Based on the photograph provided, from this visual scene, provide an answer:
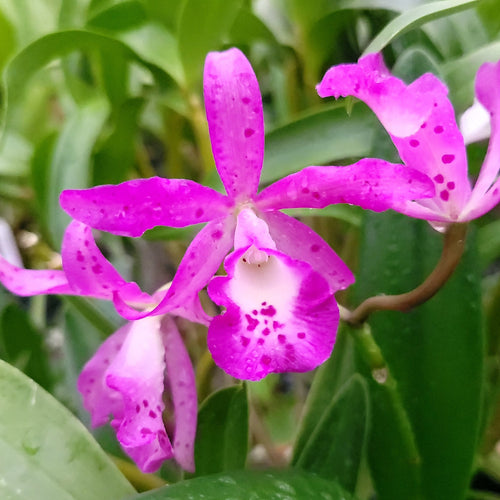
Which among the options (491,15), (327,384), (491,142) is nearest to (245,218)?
(491,142)

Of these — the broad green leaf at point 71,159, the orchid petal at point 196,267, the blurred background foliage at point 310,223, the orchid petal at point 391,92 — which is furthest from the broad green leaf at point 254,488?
the broad green leaf at point 71,159

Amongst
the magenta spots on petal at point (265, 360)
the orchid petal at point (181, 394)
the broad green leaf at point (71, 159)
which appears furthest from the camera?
the broad green leaf at point (71, 159)

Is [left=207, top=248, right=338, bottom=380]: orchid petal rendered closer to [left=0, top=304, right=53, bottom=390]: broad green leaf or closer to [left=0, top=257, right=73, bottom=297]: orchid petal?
[left=0, top=257, right=73, bottom=297]: orchid petal

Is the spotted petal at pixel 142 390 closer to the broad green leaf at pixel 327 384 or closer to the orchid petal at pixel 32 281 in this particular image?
the orchid petal at pixel 32 281

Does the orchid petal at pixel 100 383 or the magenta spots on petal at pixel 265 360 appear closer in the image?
the magenta spots on petal at pixel 265 360

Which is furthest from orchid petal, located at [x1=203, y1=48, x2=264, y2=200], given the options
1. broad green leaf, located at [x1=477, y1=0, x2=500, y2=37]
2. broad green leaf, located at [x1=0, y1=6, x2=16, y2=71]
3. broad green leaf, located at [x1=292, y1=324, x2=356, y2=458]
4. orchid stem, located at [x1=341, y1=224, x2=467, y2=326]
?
broad green leaf, located at [x1=0, y1=6, x2=16, y2=71]

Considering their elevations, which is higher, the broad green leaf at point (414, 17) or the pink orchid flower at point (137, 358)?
the broad green leaf at point (414, 17)

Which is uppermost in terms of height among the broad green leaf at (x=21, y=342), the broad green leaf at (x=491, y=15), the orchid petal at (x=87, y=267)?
the broad green leaf at (x=491, y=15)

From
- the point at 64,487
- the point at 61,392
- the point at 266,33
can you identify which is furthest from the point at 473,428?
the point at 61,392
